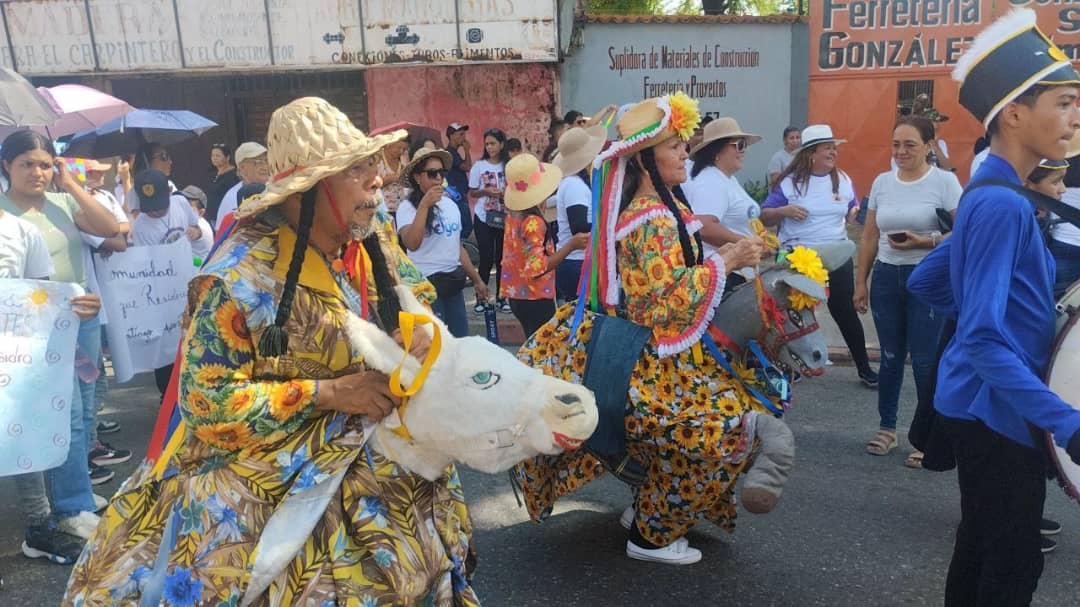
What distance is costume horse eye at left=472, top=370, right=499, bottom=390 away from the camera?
1987mm

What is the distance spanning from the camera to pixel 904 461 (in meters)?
4.82

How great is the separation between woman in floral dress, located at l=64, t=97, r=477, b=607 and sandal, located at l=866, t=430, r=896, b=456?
138 inches

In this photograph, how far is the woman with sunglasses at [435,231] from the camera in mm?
5418

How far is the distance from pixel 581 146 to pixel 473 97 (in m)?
10.7

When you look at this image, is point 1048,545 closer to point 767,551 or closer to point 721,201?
point 767,551

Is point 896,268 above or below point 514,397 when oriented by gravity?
below

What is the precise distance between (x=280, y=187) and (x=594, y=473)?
2.08 meters

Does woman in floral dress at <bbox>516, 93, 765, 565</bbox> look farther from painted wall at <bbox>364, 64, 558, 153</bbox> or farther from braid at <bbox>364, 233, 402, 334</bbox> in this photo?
painted wall at <bbox>364, 64, 558, 153</bbox>

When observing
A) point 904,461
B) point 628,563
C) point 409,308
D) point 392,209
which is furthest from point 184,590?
point 392,209

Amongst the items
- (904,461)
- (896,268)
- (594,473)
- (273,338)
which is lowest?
(904,461)

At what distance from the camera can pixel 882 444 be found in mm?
4938

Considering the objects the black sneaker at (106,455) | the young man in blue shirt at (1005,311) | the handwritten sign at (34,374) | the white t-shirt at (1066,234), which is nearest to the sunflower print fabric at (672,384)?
the young man in blue shirt at (1005,311)

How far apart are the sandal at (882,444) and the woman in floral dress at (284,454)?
351 centimetres

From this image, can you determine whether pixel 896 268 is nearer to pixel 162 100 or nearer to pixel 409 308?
pixel 409 308
